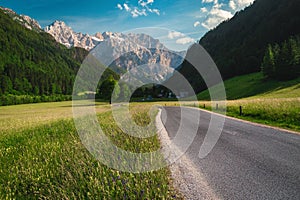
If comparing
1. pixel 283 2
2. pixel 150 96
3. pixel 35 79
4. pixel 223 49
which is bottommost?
pixel 150 96

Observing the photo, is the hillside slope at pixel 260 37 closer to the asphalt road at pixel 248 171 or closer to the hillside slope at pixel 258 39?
the hillside slope at pixel 258 39

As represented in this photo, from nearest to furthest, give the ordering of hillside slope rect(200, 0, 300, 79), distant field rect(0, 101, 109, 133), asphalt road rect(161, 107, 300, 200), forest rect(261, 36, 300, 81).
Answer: asphalt road rect(161, 107, 300, 200), distant field rect(0, 101, 109, 133), forest rect(261, 36, 300, 81), hillside slope rect(200, 0, 300, 79)

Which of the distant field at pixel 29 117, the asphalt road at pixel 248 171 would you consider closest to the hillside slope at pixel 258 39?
the distant field at pixel 29 117

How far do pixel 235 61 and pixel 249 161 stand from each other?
412 ft

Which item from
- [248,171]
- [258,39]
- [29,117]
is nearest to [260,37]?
[258,39]

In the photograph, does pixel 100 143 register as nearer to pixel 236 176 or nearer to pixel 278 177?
pixel 236 176

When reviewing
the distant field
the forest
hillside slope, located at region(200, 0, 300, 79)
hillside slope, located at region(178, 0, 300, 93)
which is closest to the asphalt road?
the distant field

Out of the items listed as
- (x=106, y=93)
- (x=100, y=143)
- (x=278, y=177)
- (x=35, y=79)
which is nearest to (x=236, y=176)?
(x=278, y=177)

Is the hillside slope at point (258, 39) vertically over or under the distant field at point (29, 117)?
over

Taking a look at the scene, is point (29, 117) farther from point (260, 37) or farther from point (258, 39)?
point (260, 37)

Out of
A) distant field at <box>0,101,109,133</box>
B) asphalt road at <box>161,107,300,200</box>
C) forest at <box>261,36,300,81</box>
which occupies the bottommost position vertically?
distant field at <box>0,101,109,133</box>

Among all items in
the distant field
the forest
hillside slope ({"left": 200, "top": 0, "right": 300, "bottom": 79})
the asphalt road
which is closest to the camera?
the asphalt road

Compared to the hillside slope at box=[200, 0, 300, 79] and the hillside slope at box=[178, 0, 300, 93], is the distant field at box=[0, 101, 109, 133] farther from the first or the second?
the hillside slope at box=[200, 0, 300, 79]

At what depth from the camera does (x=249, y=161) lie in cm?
594
